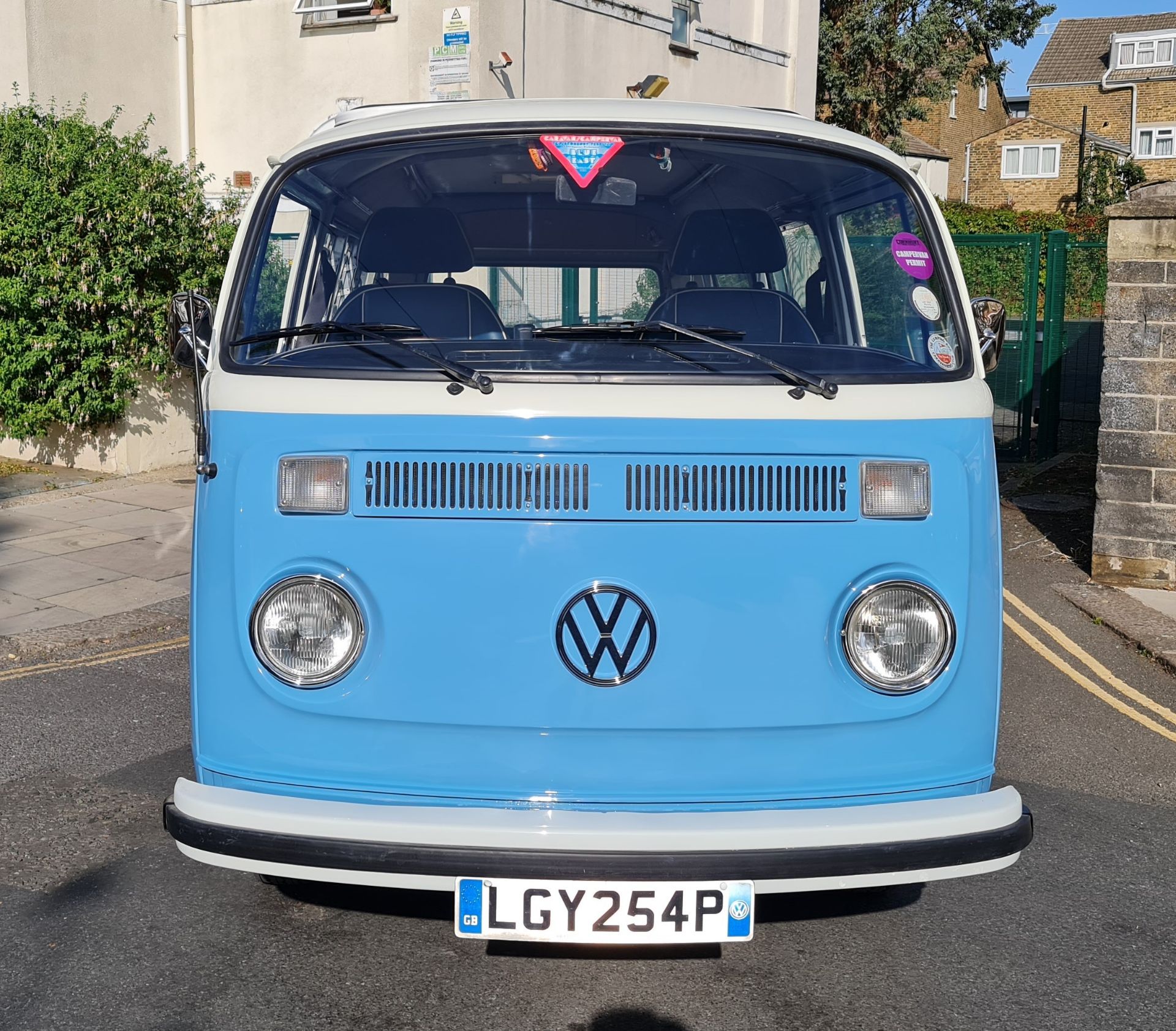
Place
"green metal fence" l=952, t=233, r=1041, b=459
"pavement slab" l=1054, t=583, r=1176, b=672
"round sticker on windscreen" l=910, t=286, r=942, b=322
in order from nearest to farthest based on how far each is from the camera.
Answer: "round sticker on windscreen" l=910, t=286, r=942, b=322 → "pavement slab" l=1054, t=583, r=1176, b=672 → "green metal fence" l=952, t=233, r=1041, b=459

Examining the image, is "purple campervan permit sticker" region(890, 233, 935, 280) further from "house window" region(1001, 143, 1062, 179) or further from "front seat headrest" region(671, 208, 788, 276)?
"house window" region(1001, 143, 1062, 179)

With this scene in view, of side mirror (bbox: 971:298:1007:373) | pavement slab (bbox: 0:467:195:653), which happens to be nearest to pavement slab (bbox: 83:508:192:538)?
pavement slab (bbox: 0:467:195:653)

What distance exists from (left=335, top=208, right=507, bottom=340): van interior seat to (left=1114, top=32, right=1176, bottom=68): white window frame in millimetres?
54596

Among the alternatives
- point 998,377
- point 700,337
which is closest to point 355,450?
point 700,337

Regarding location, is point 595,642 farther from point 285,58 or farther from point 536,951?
point 285,58

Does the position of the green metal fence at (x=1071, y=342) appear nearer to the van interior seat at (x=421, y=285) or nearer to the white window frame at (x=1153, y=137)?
the van interior seat at (x=421, y=285)

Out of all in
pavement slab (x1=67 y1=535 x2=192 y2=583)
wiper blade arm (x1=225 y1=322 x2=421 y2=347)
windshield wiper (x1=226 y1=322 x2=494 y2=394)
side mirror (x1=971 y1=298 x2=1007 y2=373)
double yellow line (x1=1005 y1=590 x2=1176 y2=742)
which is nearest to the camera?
windshield wiper (x1=226 y1=322 x2=494 y2=394)

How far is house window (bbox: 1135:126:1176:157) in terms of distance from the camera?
50.1 m

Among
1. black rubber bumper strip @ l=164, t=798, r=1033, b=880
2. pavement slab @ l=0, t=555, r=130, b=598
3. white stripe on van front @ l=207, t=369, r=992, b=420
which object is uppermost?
white stripe on van front @ l=207, t=369, r=992, b=420

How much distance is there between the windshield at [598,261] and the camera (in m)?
3.46

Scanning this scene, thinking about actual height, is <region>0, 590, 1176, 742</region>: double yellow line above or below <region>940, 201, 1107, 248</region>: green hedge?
below

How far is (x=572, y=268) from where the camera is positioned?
4.02 m

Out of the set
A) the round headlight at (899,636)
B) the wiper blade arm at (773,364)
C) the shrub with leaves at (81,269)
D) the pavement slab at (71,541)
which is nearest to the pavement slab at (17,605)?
the pavement slab at (71,541)

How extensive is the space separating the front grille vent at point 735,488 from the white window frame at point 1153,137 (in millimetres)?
52288
